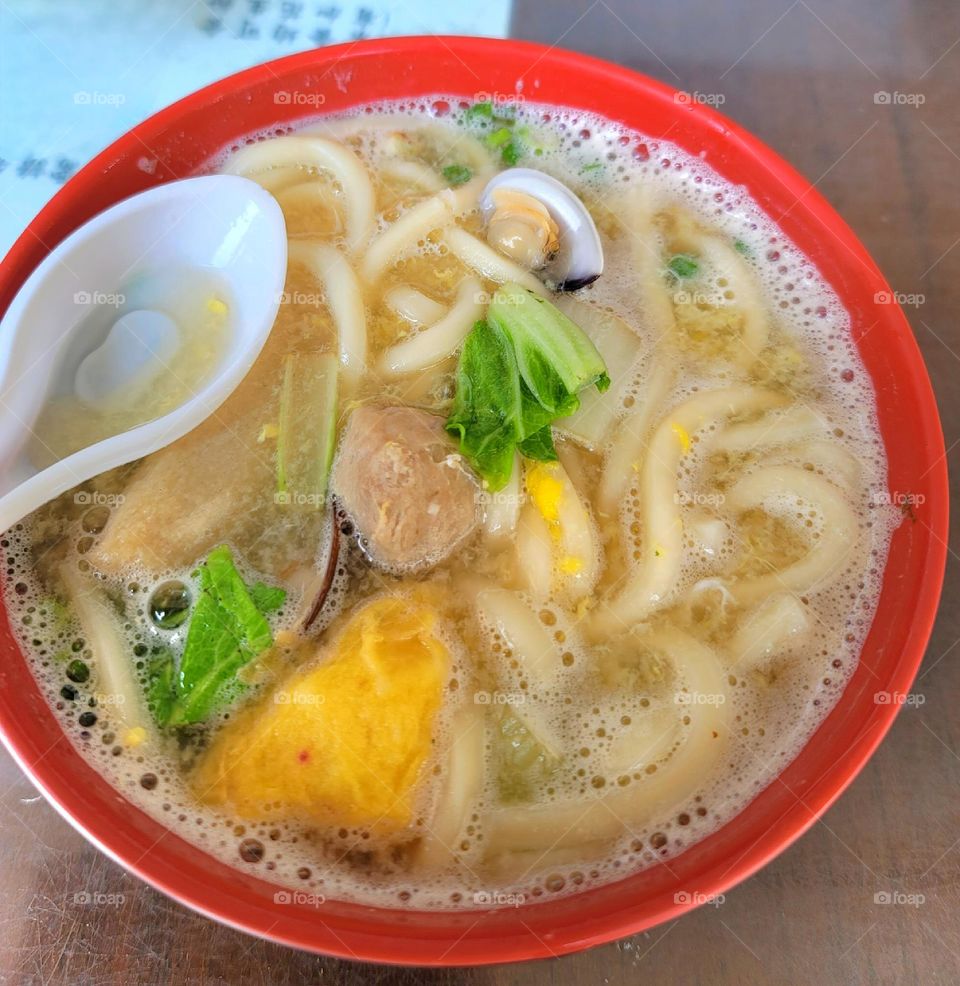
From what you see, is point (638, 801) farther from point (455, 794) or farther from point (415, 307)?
point (415, 307)

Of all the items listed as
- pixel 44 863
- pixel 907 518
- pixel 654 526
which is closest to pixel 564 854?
pixel 654 526

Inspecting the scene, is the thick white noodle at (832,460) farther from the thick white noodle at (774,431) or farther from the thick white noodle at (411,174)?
the thick white noodle at (411,174)

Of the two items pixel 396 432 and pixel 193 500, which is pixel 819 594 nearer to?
pixel 396 432

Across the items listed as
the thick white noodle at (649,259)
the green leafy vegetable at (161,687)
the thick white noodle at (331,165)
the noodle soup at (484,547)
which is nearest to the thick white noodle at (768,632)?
the noodle soup at (484,547)

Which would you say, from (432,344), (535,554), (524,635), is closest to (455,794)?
(524,635)

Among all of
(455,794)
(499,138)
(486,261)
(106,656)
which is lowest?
(455,794)

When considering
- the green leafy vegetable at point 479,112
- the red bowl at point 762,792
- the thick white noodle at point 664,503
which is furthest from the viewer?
the green leafy vegetable at point 479,112
